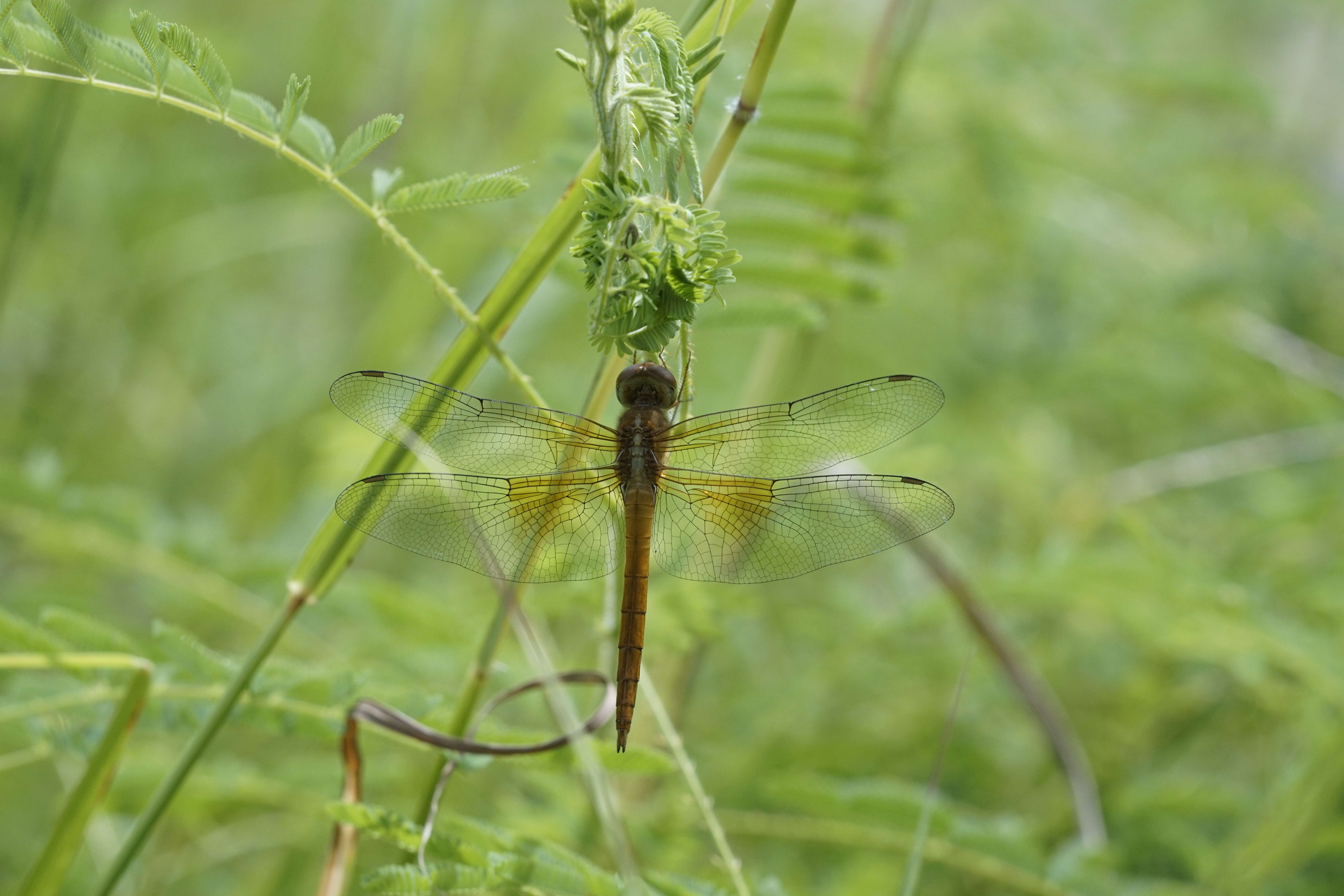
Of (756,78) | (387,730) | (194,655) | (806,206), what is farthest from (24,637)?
(806,206)

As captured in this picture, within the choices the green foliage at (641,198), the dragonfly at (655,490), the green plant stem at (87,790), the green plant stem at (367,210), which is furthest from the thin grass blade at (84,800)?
the green foliage at (641,198)

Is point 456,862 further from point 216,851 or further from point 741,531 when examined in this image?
point 216,851

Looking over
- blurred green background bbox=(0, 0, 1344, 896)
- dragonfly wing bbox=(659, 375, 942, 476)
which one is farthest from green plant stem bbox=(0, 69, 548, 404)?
dragonfly wing bbox=(659, 375, 942, 476)

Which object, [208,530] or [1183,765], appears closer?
[208,530]

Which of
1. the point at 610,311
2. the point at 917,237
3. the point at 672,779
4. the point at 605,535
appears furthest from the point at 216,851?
the point at 917,237

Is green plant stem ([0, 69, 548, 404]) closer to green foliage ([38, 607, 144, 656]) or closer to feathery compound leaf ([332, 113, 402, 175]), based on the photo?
feathery compound leaf ([332, 113, 402, 175])

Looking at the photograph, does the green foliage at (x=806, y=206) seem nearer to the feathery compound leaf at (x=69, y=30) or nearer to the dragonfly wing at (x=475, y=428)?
the dragonfly wing at (x=475, y=428)
